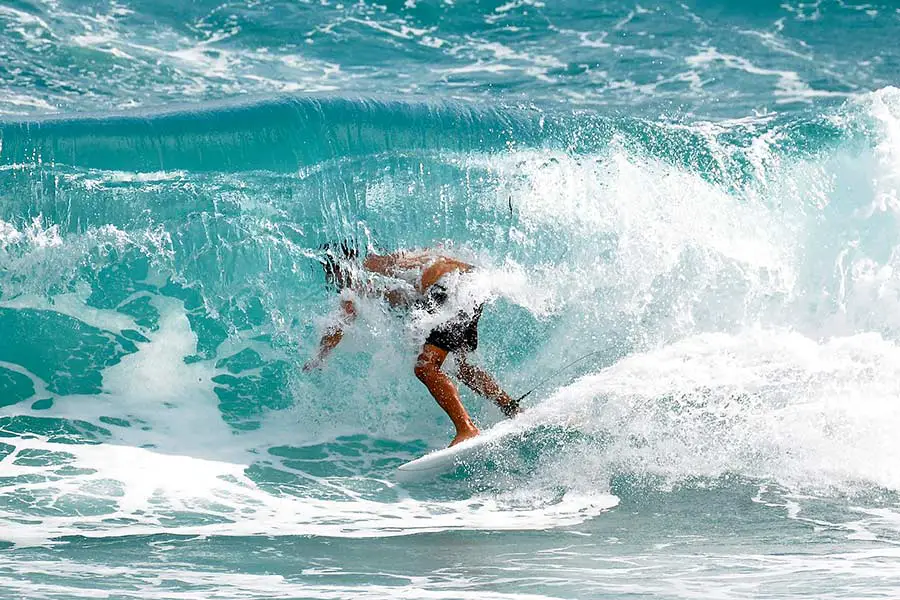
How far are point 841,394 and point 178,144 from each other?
585 centimetres

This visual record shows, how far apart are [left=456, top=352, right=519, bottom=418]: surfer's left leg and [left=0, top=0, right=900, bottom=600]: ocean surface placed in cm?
14

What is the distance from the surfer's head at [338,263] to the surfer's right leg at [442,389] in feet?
2.87

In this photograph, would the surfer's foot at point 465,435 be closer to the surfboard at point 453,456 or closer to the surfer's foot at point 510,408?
the surfboard at point 453,456

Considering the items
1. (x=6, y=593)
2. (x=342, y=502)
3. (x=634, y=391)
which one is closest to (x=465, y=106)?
(x=634, y=391)

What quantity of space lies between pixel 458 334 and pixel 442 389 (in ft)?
1.54

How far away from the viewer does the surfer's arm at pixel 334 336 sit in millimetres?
7555

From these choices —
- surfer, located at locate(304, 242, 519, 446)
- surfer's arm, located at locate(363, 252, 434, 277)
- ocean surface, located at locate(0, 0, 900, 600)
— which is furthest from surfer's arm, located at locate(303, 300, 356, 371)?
surfer's arm, located at locate(363, 252, 434, 277)

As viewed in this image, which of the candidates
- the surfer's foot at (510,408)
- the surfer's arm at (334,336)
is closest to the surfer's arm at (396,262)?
the surfer's arm at (334,336)

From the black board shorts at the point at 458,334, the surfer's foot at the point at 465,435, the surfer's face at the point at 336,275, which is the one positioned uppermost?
the surfer's face at the point at 336,275

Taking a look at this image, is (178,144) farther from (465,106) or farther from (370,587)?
(370,587)

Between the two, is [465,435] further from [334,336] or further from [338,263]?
[338,263]

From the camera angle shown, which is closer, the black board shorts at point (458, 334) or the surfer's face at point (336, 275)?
the black board shorts at point (458, 334)

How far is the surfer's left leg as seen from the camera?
7215mm

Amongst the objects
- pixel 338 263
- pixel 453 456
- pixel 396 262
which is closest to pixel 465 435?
pixel 453 456
